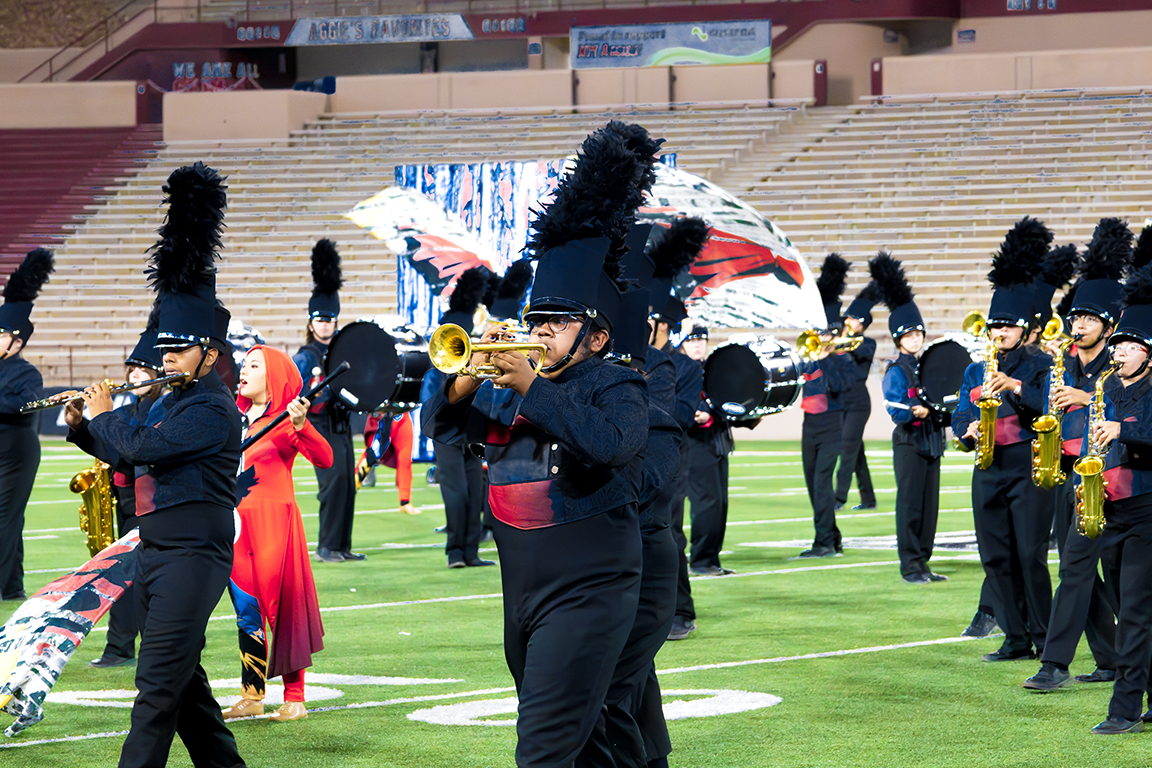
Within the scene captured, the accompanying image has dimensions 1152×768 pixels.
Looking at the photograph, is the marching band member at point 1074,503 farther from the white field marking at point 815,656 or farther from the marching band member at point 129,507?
the marching band member at point 129,507

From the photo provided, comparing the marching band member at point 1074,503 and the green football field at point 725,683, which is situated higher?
the marching band member at point 1074,503

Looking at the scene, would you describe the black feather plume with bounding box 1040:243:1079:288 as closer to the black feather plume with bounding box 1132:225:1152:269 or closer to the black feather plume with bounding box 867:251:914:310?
the black feather plume with bounding box 1132:225:1152:269

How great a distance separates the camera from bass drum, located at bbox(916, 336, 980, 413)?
32.0 feet

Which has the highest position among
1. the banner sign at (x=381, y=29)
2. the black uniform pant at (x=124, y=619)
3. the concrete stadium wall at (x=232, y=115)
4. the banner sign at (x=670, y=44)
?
the banner sign at (x=381, y=29)

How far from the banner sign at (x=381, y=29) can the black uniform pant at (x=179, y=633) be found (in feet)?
99.9

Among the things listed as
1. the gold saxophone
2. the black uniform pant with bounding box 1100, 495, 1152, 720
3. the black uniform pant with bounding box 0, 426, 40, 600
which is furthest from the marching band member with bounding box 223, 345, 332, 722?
the black uniform pant with bounding box 0, 426, 40, 600

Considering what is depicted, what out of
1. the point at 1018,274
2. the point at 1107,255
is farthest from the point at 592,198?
the point at 1018,274

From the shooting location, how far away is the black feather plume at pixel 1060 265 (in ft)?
26.8

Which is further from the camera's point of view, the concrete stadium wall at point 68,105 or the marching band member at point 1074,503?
the concrete stadium wall at point 68,105

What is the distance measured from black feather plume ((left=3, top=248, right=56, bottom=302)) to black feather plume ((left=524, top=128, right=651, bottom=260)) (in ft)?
20.0

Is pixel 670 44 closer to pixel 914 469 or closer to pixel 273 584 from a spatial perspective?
pixel 914 469

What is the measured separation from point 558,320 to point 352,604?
18.5 feet

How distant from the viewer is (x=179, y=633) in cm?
459

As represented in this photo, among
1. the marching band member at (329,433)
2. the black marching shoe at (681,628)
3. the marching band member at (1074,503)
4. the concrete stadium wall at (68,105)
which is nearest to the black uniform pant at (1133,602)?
the marching band member at (1074,503)
